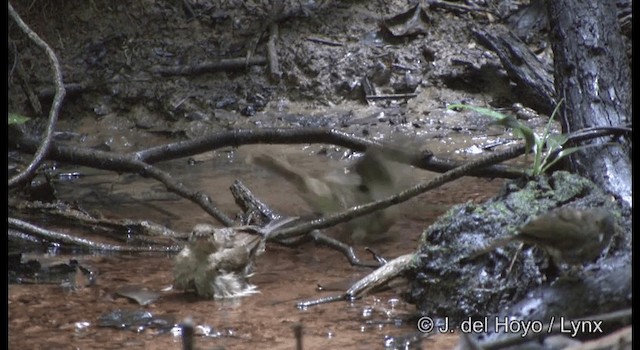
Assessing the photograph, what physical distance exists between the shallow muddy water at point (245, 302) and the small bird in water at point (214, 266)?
5 centimetres

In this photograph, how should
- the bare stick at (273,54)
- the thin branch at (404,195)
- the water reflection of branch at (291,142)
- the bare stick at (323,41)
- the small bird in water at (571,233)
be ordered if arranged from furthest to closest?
the bare stick at (323,41) < the bare stick at (273,54) < the water reflection of branch at (291,142) < the thin branch at (404,195) < the small bird in water at (571,233)

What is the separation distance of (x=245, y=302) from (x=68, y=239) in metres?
1.05

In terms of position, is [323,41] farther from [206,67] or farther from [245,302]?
[245,302]

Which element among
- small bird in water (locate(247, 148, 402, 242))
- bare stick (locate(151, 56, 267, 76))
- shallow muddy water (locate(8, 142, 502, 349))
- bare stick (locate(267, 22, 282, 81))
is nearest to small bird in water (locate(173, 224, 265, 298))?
shallow muddy water (locate(8, 142, 502, 349))

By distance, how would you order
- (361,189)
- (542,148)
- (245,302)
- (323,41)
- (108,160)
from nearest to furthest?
1. (245,302)
2. (542,148)
3. (361,189)
4. (108,160)
5. (323,41)

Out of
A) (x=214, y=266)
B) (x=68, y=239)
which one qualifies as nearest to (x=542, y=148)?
(x=214, y=266)

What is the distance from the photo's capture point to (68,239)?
3807mm

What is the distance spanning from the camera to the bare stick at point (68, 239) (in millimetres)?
3744

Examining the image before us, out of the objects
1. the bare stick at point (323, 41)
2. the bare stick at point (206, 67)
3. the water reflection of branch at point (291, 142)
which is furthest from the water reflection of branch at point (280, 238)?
the bare stick at point (323, 41)

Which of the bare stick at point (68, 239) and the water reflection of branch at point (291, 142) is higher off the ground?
the water reflection of branch at point (291, 142)

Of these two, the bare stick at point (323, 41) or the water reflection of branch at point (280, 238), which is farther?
the bare stick at point (323, 41)

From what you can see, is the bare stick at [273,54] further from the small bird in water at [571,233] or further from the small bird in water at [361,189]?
the small bird in water at [571,233]
